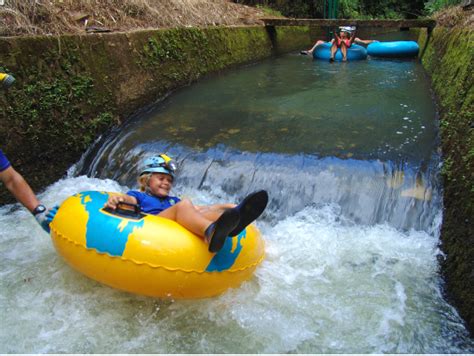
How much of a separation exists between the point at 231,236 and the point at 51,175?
3202 mm

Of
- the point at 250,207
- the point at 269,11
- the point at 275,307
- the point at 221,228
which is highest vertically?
the point at 269,11

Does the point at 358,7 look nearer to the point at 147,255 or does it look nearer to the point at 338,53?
the point at 338,53

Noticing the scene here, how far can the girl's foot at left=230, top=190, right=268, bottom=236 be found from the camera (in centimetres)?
278

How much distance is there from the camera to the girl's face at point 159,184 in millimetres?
3670

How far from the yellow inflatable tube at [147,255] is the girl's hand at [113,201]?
3.0 inches

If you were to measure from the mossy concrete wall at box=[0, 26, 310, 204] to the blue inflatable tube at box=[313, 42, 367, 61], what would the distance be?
17.9 ft

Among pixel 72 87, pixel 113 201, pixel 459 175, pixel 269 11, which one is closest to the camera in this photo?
pixel 113 201

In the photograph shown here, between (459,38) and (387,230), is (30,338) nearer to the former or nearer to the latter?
(387,230)

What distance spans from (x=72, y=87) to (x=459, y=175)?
14.9 ft

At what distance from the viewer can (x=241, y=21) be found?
1140 cm

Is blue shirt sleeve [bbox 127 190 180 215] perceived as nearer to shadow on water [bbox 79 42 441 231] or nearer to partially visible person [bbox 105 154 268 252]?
partially visible person [bbox 105 154 268 252]

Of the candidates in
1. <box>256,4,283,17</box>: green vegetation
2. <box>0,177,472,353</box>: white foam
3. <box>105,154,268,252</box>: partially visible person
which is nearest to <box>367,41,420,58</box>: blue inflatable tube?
<box>256,4,283,17</box>: green vegetation

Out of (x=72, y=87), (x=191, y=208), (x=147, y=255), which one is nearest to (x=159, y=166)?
(x=191, y=208)

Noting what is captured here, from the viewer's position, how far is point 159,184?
3.67 m
